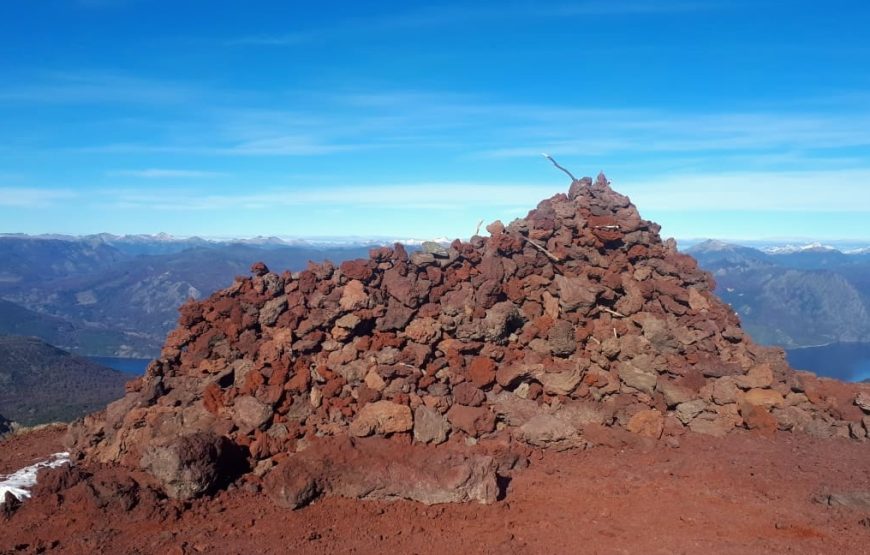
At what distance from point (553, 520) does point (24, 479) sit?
341 inches

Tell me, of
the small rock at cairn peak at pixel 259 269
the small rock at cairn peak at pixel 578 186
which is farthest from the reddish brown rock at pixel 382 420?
the small rock at cairn peak at pixel 578 186

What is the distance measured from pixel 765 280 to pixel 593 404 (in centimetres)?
8190

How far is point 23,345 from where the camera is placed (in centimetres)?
5791

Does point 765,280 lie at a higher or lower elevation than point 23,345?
higher

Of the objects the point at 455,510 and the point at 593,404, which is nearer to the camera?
the point at 455,510

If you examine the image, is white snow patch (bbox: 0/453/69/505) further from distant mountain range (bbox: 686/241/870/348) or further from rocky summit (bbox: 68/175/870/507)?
distant mountain range (bbox: 686/241/870/348)

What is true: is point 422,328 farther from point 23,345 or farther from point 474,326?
point 23,345

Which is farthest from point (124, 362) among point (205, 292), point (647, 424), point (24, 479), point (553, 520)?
point (553, 520)

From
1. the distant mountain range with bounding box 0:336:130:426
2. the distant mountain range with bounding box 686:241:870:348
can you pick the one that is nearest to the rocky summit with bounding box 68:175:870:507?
the distant mountain range with bounding box 0:336:130:426

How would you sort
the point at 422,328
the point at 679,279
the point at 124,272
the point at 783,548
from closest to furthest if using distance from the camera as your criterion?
the point at 783,548
the point at 422,328
the point at 679,279
the point at 124,272

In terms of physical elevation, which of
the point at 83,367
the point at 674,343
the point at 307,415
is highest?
the point at 674,343

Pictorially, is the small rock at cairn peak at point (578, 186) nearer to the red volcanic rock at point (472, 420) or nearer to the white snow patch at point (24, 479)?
the red volcanic rock at point (472, 420)

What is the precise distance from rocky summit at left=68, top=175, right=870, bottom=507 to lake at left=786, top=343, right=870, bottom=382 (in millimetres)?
47912

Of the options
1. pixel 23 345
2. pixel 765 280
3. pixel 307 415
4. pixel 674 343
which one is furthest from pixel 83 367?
pixel 765 280
